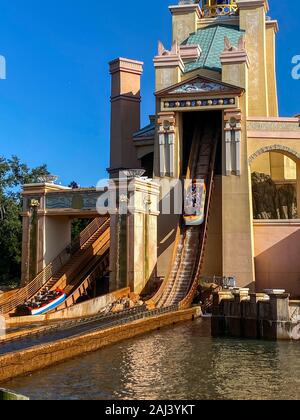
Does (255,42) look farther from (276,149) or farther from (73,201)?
(73,201)

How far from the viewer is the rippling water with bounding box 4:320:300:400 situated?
1188 centimetres

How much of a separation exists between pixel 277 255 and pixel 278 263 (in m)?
0.45

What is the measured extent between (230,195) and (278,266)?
4.71 meters

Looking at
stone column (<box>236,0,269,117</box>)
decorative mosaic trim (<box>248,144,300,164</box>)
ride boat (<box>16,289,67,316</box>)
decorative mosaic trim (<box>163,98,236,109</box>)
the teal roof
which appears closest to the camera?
ride boat (<box>16,289,67,316</box>)

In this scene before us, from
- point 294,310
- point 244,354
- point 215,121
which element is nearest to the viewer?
point 244,354

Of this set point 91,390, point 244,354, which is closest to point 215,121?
point 244,354

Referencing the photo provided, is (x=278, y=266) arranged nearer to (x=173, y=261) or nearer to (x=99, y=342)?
(x=173, y=261)

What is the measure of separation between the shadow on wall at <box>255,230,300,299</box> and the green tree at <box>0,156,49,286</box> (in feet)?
60.1

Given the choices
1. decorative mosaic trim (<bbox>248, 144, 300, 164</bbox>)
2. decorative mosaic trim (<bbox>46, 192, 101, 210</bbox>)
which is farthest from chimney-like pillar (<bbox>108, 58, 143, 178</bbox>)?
decorative mosaic trim (<bbox>248, 144, 300, 164</bbox>)

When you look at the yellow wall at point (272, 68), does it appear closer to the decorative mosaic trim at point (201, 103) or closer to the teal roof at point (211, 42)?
the teal roof at point (211, 42)

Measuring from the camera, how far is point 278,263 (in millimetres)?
31734

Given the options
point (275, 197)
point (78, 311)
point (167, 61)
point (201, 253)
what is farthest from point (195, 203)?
point (78, 311)

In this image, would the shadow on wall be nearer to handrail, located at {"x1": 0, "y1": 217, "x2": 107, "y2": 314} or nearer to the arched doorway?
the arched doorway

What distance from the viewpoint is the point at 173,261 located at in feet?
96.0
